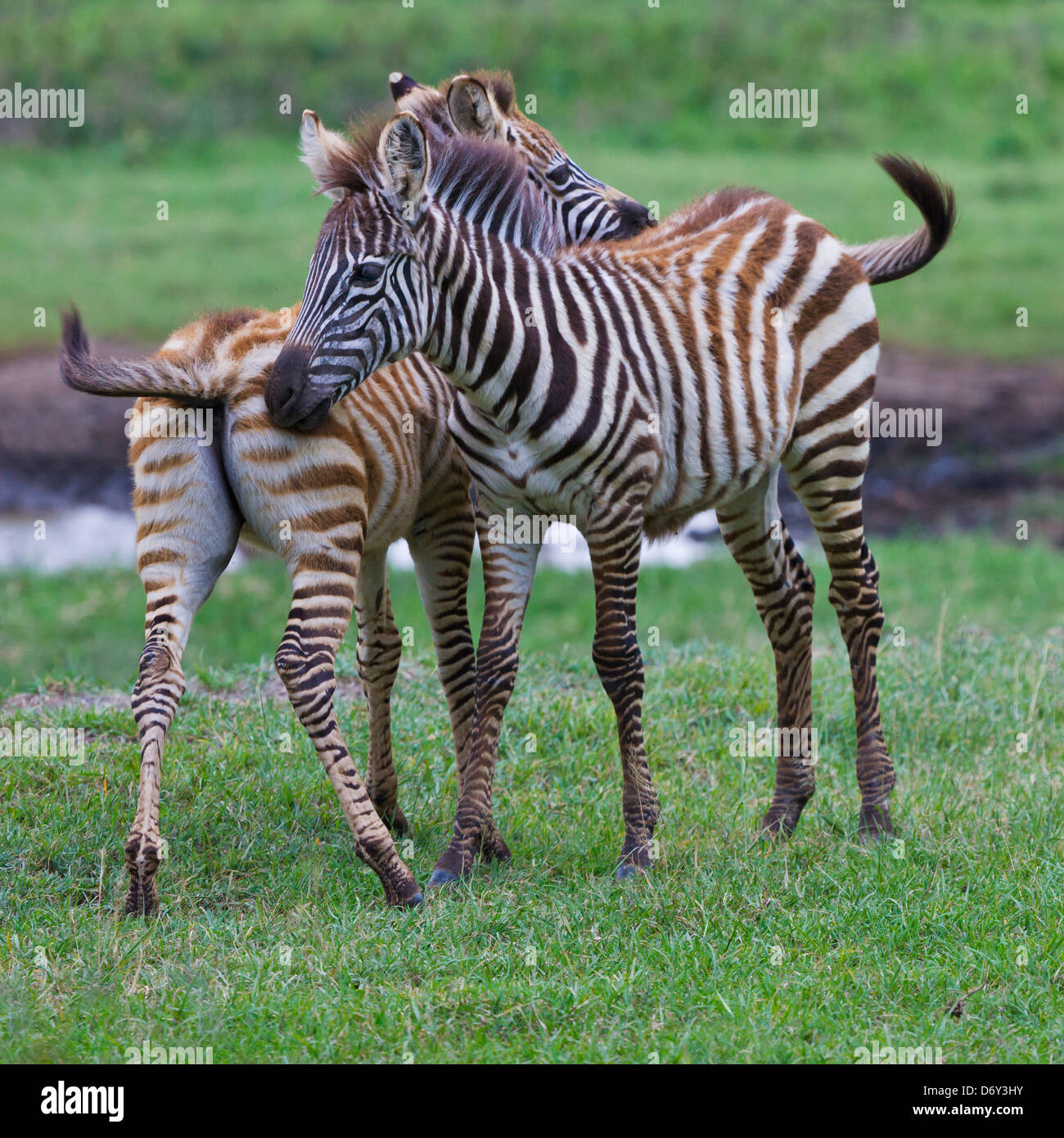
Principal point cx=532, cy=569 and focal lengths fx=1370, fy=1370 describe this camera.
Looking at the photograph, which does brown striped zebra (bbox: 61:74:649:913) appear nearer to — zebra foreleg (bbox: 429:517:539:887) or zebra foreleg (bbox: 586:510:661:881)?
zebra foreleg (bbox: 429:517:539:887)

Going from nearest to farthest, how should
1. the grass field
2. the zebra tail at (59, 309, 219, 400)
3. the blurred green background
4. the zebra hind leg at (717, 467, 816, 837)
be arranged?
the grass field, the zebra tail at (59, 309, 219, 400), the zebra hind leg at (717, 467, 816, 837), the blurred green background

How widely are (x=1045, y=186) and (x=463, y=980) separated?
18.2 m

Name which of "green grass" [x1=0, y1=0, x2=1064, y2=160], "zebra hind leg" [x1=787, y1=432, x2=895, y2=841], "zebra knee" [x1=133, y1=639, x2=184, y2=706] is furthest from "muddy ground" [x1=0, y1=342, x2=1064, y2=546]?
"zebra knee" [x1=133, y1=639, x2=184, y2=706]

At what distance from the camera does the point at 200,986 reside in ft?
15.2

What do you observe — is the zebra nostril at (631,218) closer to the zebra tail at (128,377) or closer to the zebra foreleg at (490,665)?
the zebra foreleg at (490,665)

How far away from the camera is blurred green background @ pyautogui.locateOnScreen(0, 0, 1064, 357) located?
17812mm

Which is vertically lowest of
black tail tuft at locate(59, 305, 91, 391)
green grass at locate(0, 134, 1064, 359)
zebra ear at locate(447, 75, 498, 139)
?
black tail tuft at locate(59, 305, 91, 391)

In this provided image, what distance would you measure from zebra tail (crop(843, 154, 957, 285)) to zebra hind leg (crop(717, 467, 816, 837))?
1275 millimetres

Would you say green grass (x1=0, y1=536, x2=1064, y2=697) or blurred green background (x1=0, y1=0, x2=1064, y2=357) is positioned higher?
blurred green background (x1=0, y1=0, x2=1064, y2=357)

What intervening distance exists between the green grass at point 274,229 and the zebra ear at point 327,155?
11406mm

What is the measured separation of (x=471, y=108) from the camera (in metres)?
6.45

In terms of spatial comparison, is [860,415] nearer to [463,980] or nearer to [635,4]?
[463,980]

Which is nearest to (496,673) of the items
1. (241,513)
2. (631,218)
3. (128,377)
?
(241,513)
